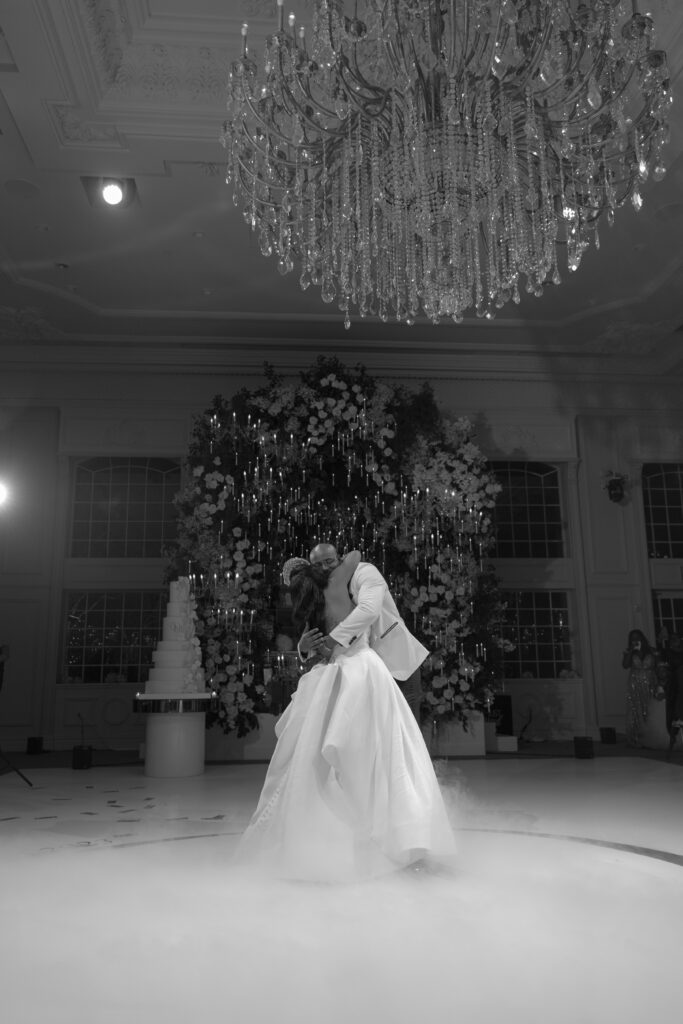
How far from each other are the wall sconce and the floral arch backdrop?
2.65m

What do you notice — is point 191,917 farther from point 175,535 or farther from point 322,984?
point 175,535

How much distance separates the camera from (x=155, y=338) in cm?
1130

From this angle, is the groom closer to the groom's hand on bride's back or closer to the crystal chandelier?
the groom's hand on bride's back

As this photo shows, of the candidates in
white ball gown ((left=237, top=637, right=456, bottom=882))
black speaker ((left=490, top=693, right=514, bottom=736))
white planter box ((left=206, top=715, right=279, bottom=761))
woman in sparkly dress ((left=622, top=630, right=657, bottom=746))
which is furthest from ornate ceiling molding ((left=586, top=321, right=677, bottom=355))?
white ball gown ((left=237, top=637, right=456, bottom=882))

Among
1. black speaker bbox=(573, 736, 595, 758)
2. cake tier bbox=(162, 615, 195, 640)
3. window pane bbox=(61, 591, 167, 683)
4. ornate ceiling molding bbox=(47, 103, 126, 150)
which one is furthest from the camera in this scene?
window pane bbox=(61, 591, 167, 683)

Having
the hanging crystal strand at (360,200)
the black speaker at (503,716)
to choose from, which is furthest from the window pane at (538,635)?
the hanging crystal strand at (360,200)

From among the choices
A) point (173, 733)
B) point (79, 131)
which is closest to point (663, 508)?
point (173, 733)

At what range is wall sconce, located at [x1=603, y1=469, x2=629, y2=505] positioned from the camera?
11992 millimetres

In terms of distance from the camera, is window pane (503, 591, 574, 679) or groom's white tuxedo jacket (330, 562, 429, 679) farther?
window pane (503, 591, 574, 679)

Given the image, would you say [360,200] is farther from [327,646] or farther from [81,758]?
[81,758]

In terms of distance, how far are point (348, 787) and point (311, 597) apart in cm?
107

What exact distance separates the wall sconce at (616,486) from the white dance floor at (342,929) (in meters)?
6.97

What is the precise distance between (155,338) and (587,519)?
6.84 metres

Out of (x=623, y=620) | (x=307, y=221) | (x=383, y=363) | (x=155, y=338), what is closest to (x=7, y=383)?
(x=155, y=338)
